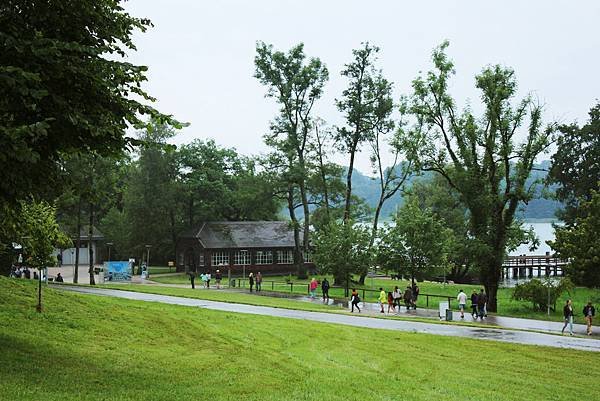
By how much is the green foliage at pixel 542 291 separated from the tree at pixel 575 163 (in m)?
21.7

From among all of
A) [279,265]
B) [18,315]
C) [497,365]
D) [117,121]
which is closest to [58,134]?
[117,121]

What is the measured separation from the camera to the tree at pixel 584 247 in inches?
1240

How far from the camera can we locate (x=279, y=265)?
71.5 m

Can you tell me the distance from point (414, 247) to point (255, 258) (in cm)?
3183

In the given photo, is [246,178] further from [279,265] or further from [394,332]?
[394,332]

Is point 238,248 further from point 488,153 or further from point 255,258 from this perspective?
point 488,153

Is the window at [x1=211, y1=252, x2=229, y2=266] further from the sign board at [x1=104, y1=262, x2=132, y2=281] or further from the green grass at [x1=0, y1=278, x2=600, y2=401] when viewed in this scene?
the green grass at [x1=0, y1=278, x2=600, y2=401]

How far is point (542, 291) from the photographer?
35.9 m

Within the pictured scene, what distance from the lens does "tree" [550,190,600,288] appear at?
31.5 metres

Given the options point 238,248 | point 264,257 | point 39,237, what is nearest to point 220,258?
point 238,248

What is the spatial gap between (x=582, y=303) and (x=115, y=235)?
50.5 m

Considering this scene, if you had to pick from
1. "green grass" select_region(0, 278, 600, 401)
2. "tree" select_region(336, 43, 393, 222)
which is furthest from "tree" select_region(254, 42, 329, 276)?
"green grass" select_region(0, 278, 600, 401)

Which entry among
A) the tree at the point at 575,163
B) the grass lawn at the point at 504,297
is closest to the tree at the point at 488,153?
the grass lawn at the point at 504,297

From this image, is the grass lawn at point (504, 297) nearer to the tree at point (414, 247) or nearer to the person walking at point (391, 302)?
the tree at point (414, 247)
